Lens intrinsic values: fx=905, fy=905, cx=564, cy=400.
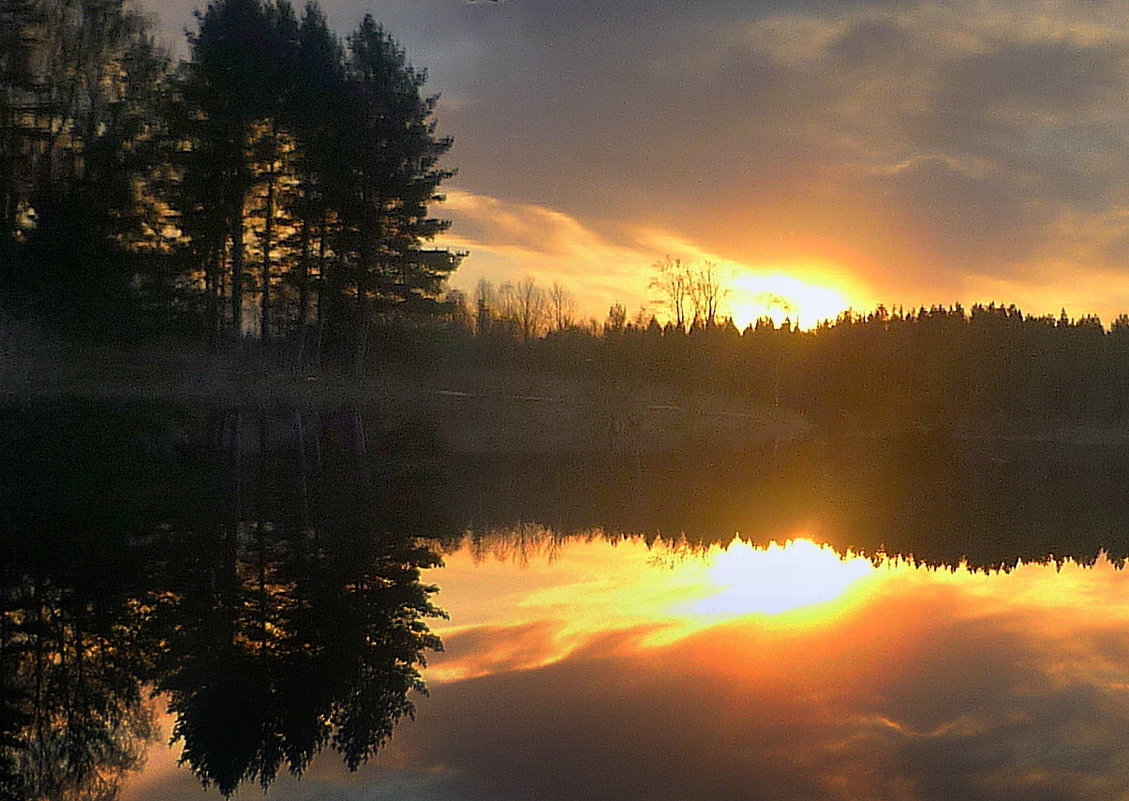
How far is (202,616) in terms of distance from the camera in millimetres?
7449

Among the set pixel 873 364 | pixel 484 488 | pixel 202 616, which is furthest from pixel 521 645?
pixel 873 364

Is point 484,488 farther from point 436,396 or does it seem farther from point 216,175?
point 436,396

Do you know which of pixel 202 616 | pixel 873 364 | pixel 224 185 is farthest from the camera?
pixel 873 364

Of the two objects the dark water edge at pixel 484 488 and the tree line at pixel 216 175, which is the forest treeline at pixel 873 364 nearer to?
the tree line at pixel 216 175

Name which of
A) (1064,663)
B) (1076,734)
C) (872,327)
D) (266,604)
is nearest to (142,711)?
(266,604)

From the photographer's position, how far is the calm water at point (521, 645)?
16.9 ft

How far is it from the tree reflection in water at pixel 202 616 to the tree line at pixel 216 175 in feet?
37.4

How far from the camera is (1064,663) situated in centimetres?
754

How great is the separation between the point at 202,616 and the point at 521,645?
264cm

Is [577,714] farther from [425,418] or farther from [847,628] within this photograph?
[425,418]

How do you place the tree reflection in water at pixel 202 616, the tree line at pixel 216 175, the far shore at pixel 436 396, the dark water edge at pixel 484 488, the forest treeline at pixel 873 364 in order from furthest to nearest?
the forest treeline at pixel 873 364, the tree line at pixel 216 175, the far shore at pixel 436 396, the dark water edge at pixel 484 488, the tree reflection in water at pixel 202 616

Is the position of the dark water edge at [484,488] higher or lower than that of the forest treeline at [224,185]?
lower

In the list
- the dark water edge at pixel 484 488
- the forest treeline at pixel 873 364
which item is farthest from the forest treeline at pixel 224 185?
the forest treeline at pixel 873 364

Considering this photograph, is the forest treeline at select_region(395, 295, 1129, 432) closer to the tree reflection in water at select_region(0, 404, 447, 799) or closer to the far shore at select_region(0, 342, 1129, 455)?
the far shore at select_region(0, 342, 1129, 455)
